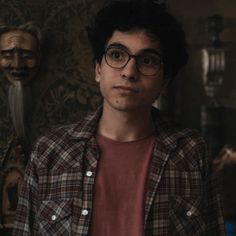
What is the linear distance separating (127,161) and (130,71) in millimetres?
228

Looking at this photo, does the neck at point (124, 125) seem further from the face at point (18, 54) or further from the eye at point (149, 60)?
the face at point (18, 54)

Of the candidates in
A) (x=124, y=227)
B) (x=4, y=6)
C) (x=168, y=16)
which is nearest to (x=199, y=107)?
(x=168, y=16)

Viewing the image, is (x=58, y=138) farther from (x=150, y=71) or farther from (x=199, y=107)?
(x=199, y=107)

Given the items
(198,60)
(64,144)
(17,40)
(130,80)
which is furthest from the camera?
(198,60)

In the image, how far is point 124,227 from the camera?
43.0 inches

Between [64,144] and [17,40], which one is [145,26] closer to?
[64,144]

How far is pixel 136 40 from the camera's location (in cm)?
111

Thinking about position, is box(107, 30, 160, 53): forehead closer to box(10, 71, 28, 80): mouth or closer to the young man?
the young man

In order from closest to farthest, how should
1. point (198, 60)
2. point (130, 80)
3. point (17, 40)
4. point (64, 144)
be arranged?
point (130, 80) → point (64, 144) → point (17, 40) → point (198, 60)

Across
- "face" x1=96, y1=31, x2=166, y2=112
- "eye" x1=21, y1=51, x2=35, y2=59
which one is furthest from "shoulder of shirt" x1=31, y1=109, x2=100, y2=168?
"eye" x1=21, y1=51, x2=35, y2=59

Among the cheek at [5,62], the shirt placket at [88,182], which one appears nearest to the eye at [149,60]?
the shirt placket at [88,182]

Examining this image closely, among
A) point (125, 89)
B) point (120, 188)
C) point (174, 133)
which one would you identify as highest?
point (125, 89)

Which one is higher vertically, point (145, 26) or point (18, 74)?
point (145, 26)

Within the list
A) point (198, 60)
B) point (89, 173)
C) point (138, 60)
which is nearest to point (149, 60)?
point (138, 60)
